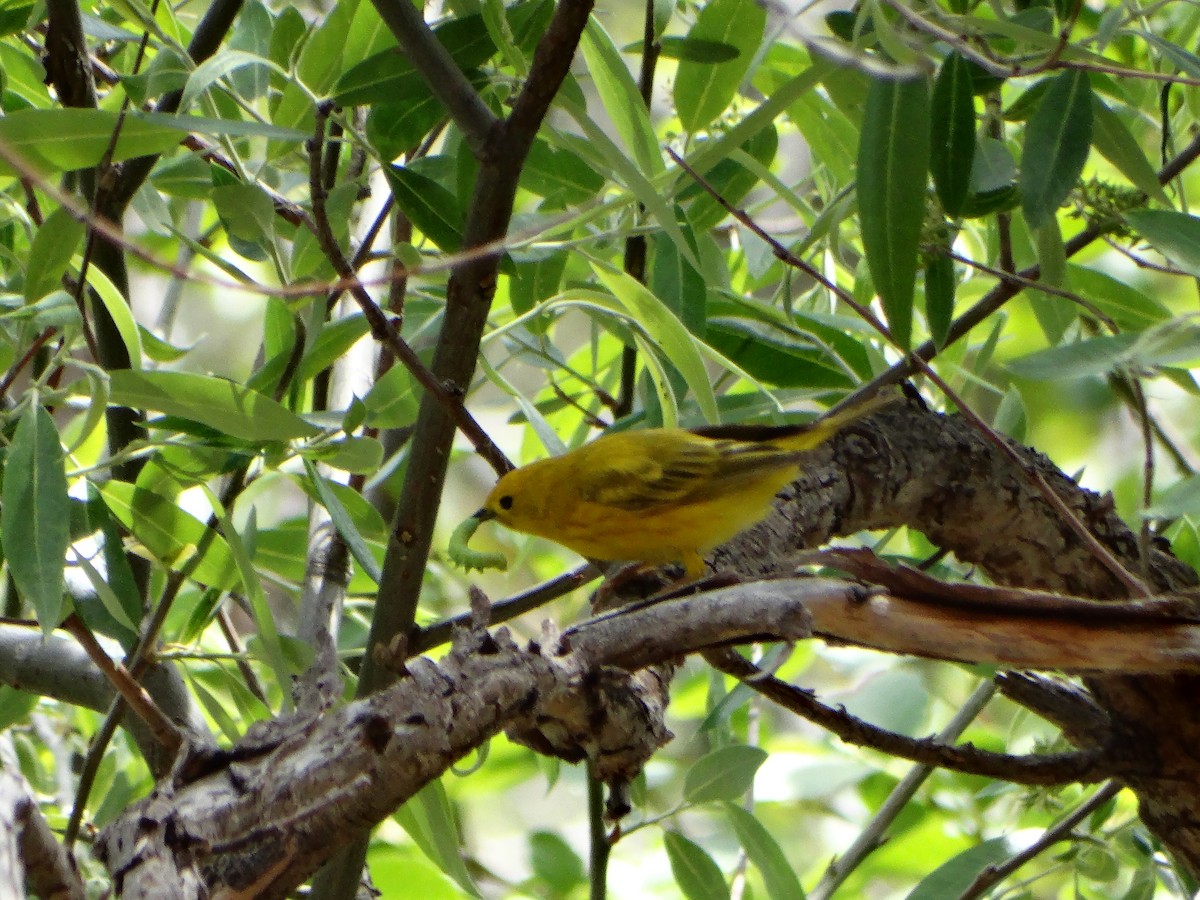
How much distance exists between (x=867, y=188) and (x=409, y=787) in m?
0.73

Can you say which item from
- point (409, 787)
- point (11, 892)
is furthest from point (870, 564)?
point (11, 892)

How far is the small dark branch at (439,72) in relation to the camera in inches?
44.9

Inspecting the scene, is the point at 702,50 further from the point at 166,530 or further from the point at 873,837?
the point at 873,837

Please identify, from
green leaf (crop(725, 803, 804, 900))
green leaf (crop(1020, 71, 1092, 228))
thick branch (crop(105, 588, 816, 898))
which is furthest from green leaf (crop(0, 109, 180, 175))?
green leaf (crop(725, 803, 804, 900))

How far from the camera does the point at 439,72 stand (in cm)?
115

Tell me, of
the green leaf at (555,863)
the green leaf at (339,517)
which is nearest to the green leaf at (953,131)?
the green leaf at (339,517)

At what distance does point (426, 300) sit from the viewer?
193cm

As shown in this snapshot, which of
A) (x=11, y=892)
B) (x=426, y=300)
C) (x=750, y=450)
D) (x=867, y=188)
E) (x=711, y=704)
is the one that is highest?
(x=426, y=300)

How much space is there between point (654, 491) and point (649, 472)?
4cm

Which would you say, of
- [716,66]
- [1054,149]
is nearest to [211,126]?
[716,66]

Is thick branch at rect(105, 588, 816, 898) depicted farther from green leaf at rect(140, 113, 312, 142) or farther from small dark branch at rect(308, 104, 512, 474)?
green leaf at rect(140, 113, 312, 142)

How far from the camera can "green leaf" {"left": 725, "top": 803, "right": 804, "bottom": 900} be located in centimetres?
180

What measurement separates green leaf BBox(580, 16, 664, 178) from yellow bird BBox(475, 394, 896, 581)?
0.51 meters

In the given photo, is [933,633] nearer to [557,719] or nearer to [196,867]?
[557,719]
